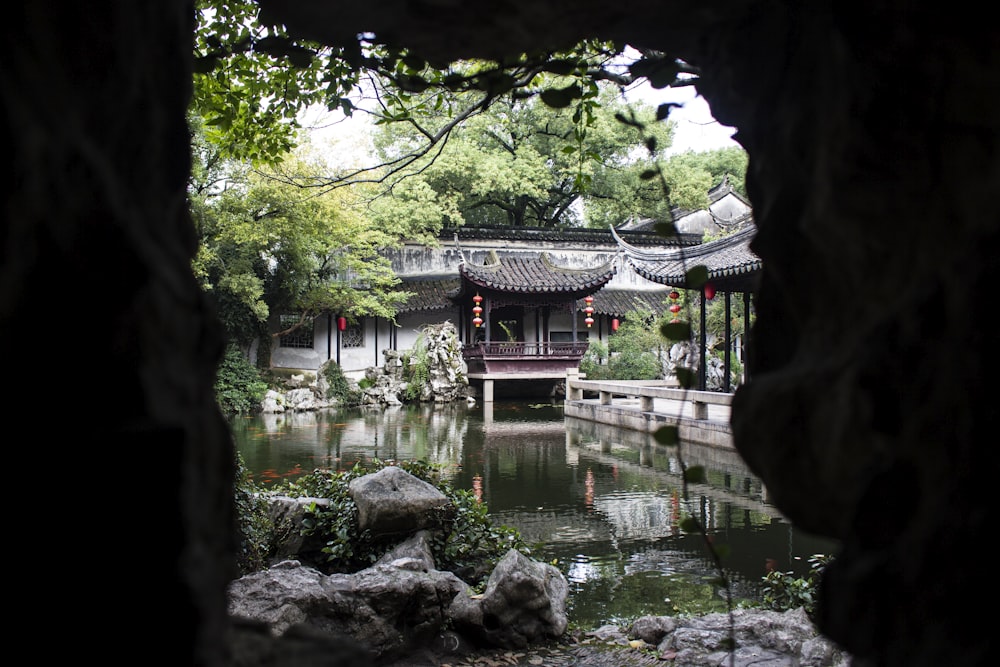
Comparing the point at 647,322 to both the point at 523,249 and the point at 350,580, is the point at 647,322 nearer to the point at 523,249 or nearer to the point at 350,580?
the point at 523,249

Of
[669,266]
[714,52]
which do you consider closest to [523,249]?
[669,266]

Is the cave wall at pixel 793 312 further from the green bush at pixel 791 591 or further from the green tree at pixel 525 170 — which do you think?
the green tree at pixel 525 170

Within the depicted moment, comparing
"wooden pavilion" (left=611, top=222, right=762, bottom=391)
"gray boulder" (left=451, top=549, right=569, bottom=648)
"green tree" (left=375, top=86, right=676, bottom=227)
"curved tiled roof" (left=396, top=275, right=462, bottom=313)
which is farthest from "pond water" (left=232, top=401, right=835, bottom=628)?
"green tree" (left=375, top=86, right=676, bottom=227)

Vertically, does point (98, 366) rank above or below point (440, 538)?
above

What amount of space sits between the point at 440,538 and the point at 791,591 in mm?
2116

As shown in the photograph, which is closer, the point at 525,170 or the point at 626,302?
the point at 626,302

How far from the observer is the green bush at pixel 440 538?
4398 mm

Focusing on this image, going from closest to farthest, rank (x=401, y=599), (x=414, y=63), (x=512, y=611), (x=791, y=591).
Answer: (x=414, y=63) < (x=401, y=599) < (x=512, y=611) < (x=791, y=591)

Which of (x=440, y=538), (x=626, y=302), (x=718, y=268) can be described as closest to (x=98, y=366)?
(x=440, y=538)

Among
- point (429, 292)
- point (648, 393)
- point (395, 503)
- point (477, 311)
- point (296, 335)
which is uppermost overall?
point (429, 292)

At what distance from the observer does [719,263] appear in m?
12.8

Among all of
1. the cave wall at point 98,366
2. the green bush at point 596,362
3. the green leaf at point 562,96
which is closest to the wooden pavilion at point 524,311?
the green bush at point 596,362

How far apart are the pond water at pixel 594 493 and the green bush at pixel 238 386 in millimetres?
848

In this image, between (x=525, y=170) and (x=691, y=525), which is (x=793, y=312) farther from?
(x=525, y=170)
